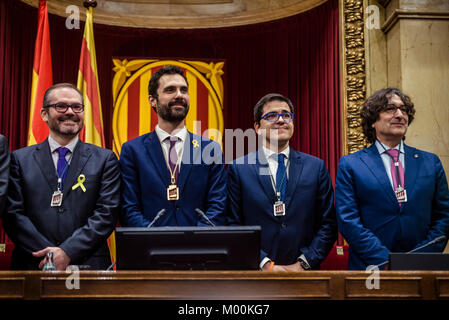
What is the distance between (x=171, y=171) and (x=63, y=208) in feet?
1.98

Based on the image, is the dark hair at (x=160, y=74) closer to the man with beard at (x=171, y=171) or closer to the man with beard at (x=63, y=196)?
the man with beard at (x=171, y=171)

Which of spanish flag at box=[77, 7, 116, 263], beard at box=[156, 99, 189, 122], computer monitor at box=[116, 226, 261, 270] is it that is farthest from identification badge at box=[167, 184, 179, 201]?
spanish flag at box=[77, 7, 116, 263]

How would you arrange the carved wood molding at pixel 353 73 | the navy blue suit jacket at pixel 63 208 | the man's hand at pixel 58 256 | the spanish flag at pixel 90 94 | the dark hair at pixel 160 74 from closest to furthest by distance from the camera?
1. the man's hand at pixel 58 256
2. the navy blue suit jacket at pixel 63 208
3. the dark hair at pixel 160 74
4. the spanish flag at pixel 90 94
5. the carved wood molding at pixel 353 73

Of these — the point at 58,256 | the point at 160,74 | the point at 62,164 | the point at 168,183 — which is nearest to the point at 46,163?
the point at 62,164

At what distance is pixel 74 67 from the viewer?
5.38 metres

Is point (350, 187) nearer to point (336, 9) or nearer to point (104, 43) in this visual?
point (336, 9)

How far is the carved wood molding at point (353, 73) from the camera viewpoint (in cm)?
463

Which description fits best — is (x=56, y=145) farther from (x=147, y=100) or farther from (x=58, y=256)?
(x=147, y=100)

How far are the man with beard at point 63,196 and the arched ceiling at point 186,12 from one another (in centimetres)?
295

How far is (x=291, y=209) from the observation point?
2.76 m

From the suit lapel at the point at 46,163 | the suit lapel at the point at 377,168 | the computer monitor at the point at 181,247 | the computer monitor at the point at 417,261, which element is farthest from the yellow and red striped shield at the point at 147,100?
the computer monitor at the point at 417,261

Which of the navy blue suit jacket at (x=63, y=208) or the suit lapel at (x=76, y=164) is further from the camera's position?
the suit lapel at (x=76, y=164)

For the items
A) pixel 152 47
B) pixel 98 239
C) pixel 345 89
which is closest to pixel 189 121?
pixel 152 47

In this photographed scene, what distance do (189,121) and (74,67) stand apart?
136 cm
